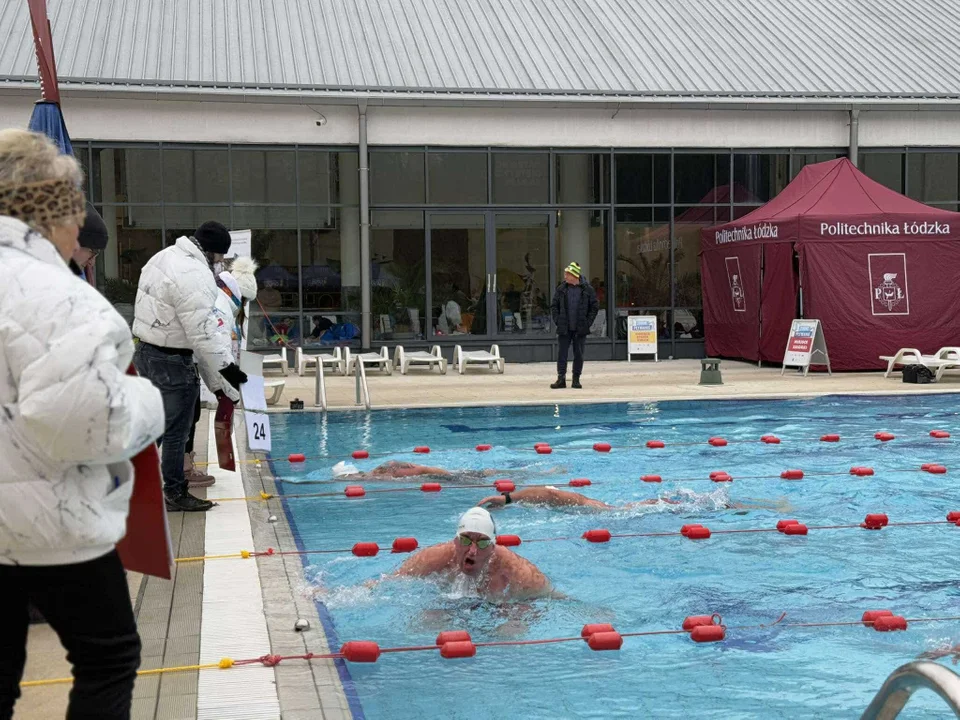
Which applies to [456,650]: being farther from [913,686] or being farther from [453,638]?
[913,686]

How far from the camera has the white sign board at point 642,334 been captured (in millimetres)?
21297

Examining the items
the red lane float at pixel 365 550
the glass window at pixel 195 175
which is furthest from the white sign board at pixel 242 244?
the red lane float at pixel 365 550

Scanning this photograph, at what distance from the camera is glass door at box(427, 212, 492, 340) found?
70.7ft

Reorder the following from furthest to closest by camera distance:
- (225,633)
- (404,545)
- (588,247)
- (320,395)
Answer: (588,247)
(320,395)
(404,545)
(225,633)

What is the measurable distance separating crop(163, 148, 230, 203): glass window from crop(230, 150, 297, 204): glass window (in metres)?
0.22

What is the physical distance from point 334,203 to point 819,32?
1219 centimetres

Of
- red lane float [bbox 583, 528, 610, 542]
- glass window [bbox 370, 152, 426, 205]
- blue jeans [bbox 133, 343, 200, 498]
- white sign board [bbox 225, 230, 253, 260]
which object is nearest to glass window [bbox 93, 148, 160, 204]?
glass window [bbox 370, 152, 426, 205]

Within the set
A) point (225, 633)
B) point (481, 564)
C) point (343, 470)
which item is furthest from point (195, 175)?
point (225, 633)

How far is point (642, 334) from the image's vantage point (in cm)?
2138

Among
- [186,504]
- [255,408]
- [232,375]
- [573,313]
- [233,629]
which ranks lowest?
[233,629]

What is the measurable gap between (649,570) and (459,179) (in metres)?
14.9

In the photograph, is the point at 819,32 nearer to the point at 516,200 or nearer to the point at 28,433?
the point at 516,200

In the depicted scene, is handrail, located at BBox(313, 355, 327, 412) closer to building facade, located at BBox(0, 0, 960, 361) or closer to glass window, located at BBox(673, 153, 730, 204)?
building facade, located at BBox(0, 0, 960, 361)

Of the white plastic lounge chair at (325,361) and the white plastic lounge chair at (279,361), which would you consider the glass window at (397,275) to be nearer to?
the white plastic lounge chair at (325,361)
